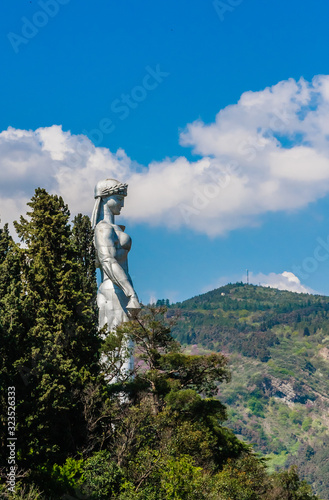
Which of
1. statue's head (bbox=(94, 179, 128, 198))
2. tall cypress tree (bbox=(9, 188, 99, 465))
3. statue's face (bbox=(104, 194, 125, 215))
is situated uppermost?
statue's head (bbox=(94, 179, 128, 198))

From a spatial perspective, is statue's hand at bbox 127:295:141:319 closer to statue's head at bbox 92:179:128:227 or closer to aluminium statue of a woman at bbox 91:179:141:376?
aluminium statue of a woman at bbox 91:179:141:376

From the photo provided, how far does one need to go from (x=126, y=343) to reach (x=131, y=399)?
180 cm

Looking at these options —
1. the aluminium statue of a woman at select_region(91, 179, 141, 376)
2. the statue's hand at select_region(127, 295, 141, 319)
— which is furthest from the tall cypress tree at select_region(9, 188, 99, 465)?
Answer: the aluminium statue of a woman at select_region(91, 179, 141, 376)

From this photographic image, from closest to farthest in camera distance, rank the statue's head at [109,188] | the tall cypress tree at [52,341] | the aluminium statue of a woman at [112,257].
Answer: the tall cypress tree at [52,341]
the aluminium statue of a woman at [112,257]
the statue's head at [109,188]

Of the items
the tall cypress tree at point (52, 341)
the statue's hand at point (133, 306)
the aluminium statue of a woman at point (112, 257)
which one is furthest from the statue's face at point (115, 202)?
the tall cypress tree at point (52, 341)

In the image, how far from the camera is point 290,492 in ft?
82.6

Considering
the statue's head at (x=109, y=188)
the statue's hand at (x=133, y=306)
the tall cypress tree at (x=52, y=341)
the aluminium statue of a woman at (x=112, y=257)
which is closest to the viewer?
the tall cypress tree at (x=52, y=341)

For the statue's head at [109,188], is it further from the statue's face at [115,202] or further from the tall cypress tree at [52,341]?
the tall cypress tree at [52,341]

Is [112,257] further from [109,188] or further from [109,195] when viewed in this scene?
[109,188]

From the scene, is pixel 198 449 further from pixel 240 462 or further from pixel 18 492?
pixel 18 492

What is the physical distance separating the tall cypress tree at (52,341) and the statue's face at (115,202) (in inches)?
143

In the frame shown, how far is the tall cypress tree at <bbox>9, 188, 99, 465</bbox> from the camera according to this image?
1819 centimetres

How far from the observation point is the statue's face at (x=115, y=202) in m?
25.7

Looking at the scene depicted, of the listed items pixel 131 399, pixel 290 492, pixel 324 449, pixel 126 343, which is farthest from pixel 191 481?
pixel 324 449
